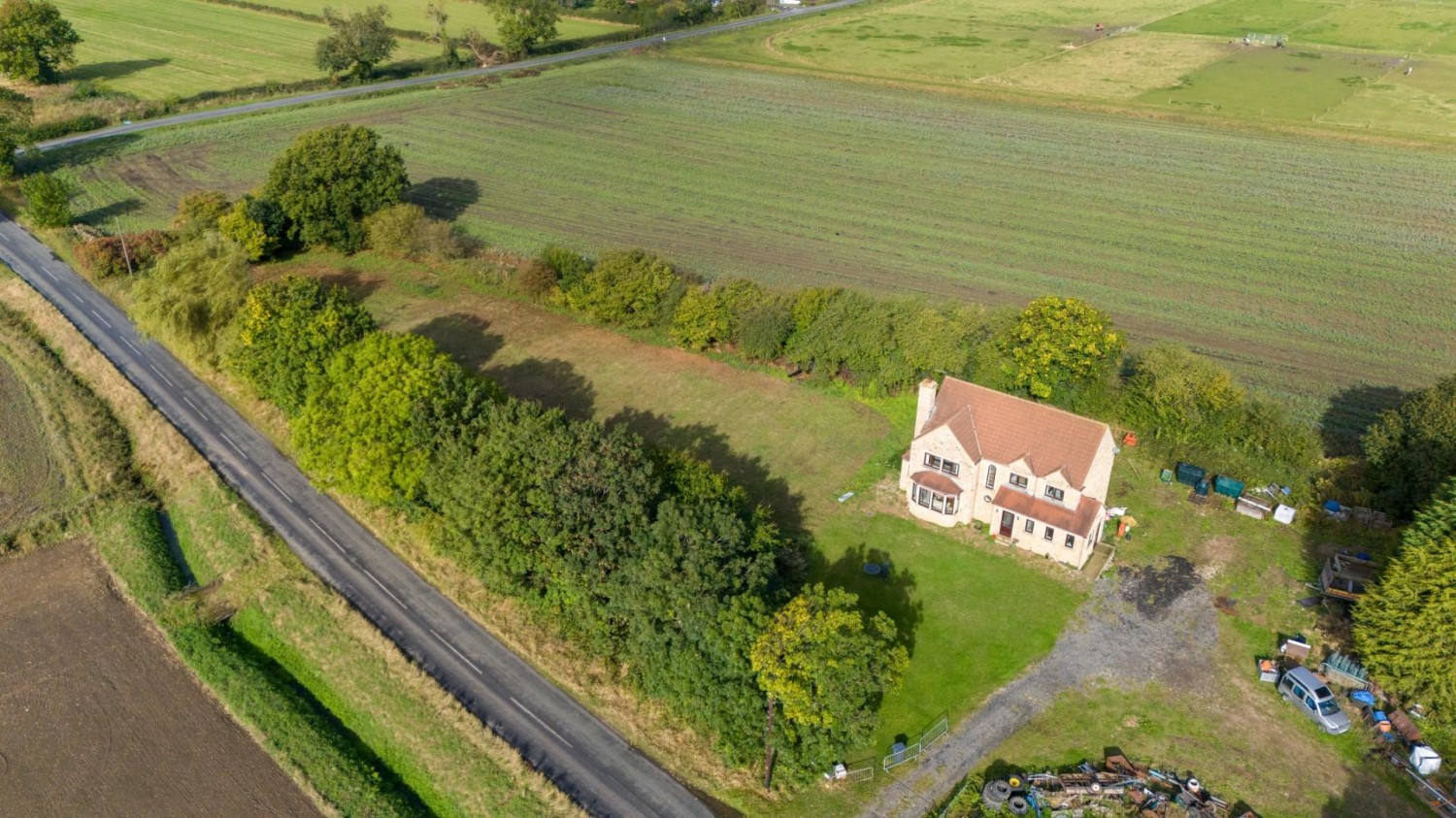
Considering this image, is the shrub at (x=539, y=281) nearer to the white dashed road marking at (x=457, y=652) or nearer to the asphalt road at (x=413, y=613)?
the asphalt road at (x=413, y=613)

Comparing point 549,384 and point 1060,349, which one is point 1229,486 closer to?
point 1060,349

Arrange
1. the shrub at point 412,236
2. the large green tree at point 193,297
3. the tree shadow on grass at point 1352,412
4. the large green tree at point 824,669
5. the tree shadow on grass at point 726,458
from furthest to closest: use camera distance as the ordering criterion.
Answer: the shrub at point 412,236 → the large green tree at point 193,297 → the tree shadow on grass at point 1352,412 → the tree shadow on grass at point 726,458 → the large green tree at point 824,669

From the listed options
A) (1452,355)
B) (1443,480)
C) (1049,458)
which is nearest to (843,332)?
(1049,458)

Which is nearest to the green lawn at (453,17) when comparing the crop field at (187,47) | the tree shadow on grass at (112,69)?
the crop field at (187,47)

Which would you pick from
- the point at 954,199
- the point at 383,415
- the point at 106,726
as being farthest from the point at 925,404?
the point at 954,199

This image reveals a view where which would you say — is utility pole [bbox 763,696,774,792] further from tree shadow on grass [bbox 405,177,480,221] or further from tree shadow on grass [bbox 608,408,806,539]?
tree shadow on grass [bbox 405,177,480,221]

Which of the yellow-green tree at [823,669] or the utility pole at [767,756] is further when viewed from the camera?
the utility pole at [767,756]

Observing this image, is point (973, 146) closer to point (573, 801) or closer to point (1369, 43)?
point (1369, 43)

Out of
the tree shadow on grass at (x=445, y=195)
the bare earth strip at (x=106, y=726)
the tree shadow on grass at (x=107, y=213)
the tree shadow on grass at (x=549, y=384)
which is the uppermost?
the tree shadow on grass at (x=445, y=195)
